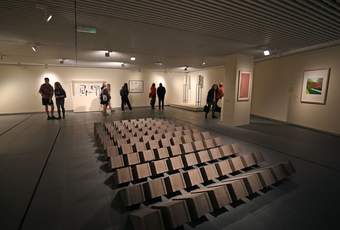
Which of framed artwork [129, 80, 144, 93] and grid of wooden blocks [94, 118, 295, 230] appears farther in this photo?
framed artwork [129, 80, 144, 93]

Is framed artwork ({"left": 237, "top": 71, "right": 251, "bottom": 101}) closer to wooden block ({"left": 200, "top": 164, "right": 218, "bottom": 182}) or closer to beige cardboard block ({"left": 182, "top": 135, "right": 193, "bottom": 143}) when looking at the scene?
beige cardboard block ({"left": 182, "top": 135, "right": 193, "bottom": 143})

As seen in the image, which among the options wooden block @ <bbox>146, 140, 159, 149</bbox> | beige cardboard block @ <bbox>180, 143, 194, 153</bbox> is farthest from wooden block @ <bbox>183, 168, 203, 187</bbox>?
wooden block @ <bbox>146, 140, 159, 149</bbox>

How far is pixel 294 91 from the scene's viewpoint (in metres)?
6.32

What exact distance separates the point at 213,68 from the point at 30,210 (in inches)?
393

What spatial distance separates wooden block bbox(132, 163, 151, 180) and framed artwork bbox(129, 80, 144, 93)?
350 inches

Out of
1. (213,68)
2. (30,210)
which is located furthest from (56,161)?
(213,68)

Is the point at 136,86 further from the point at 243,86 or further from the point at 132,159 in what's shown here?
the point at 132,159

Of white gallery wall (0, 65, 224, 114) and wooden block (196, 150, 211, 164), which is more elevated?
white gallery wall (0, 65, 224, 114)

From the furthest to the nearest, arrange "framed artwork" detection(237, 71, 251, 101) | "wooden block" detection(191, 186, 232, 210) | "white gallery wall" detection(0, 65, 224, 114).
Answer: "white gallery wall" detection(0, 65, 224, 114) → "framed artwork" detection(237, 71, 251, 101) → "wooden block" detection(191, 186, 232, 210)

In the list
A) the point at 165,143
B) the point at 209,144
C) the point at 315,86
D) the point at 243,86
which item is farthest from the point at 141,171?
the point at 315,86

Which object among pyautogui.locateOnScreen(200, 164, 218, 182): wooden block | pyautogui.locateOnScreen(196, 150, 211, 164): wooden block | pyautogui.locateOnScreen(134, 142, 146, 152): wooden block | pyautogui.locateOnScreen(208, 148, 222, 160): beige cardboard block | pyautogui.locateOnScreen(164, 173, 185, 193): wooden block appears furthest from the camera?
pyautogui.locateOnScreen(134, 142, 146, 152): wooden block

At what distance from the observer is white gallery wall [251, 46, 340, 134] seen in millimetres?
5109

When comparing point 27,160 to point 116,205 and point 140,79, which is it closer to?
point 116,205

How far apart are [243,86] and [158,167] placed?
4867mm
